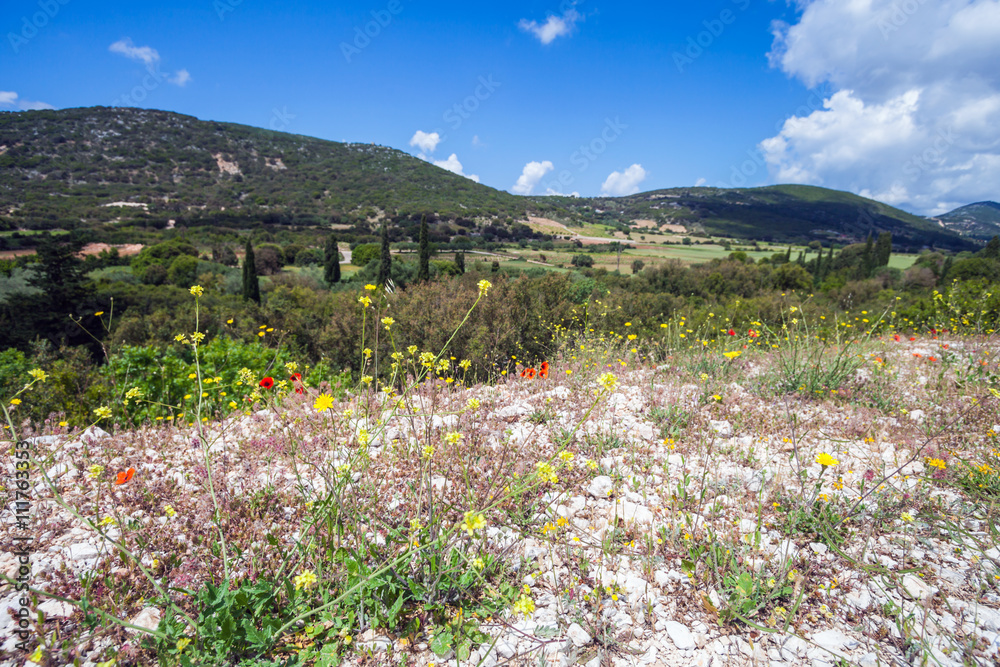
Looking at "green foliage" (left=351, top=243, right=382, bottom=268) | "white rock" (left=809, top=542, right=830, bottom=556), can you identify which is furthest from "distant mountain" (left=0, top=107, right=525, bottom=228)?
"white rock" (left=809, top=542, right=830, bottom=556)

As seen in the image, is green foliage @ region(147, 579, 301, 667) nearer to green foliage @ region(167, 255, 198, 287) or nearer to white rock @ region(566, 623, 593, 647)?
white rock @ region(566, 623, 593, 647)

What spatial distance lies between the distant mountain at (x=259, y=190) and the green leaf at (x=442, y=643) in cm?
5913

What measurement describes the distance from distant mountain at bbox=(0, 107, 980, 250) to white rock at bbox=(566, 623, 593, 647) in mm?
59036

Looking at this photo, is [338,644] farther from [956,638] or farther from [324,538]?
[956,638]

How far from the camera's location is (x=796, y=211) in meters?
111

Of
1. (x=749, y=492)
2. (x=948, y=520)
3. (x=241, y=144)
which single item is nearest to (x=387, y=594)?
(x=749, y=492)

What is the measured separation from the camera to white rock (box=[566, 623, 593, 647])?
186cm

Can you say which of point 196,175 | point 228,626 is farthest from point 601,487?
point 196,175

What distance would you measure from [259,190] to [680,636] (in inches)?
3985

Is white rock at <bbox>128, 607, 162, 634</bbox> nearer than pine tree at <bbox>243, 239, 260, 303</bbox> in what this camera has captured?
Yes

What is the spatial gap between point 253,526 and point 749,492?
3302mm

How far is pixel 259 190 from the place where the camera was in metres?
83.5

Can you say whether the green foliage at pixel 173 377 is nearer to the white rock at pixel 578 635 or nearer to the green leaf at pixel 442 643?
the green leaf at pixel 442 643

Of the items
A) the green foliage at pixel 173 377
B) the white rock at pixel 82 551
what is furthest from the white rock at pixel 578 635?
the green foliage at pixel 173 377
